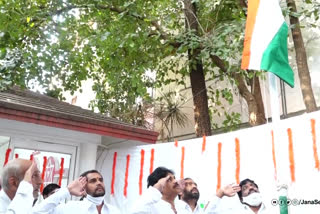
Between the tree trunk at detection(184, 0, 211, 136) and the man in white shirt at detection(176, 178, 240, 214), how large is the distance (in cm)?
229

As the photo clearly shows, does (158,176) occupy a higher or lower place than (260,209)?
higher

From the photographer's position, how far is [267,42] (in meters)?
3.58

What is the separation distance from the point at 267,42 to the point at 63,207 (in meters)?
2.85

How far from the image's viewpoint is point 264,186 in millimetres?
4246

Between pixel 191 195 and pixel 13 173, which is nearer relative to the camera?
pixel 13 173

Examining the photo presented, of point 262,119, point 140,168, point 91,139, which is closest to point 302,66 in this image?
point 262,119

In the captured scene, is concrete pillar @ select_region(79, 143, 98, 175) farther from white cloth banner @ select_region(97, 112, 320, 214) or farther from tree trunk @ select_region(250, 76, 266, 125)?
tree trunk @ select_region(250, 76, 266, 125)

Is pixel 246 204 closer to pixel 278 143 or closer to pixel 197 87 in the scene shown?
pixel 278 143

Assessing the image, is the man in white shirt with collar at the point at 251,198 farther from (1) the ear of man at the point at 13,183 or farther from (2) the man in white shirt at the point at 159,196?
(1) the ear of man at the point at 13,183

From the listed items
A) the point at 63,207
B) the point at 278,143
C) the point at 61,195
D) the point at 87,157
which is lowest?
the point at 63,207

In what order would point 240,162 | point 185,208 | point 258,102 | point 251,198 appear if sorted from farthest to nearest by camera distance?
point 258,102 → point 240,162 → point 185,208 → point 251,198

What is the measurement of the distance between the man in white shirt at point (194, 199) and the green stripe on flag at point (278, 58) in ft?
4.70

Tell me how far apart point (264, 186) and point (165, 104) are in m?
5.62

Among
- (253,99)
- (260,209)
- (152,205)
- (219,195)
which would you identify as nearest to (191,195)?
(219,195)
